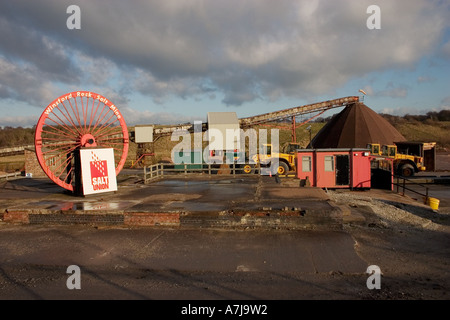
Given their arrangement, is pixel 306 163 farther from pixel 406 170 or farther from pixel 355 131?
pixel 355 131

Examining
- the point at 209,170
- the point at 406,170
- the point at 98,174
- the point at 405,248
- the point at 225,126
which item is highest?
the point at 225,126

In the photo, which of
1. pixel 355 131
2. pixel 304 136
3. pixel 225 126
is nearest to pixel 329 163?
pixel 225 126

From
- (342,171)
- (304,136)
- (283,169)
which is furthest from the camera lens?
(304,136)

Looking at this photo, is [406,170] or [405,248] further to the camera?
[406,170]

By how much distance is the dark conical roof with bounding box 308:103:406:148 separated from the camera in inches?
1264

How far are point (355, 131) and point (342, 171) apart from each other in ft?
56.9

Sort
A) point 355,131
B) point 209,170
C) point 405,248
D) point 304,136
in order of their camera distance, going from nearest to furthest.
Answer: point 405,248 < point 209,170 < point 355,131 < point 304,136

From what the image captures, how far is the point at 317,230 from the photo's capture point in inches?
338

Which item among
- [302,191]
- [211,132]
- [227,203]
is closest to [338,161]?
[302,191]

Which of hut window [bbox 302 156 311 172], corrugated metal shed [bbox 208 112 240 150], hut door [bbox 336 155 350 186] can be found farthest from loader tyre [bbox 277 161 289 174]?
corrugated metal shed [bbox 208 112 240 150]

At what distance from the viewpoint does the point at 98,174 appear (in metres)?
13.3

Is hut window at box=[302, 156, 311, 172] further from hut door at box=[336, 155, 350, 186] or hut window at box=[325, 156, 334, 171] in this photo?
hut door at box=[336, 155, 350, 186]
